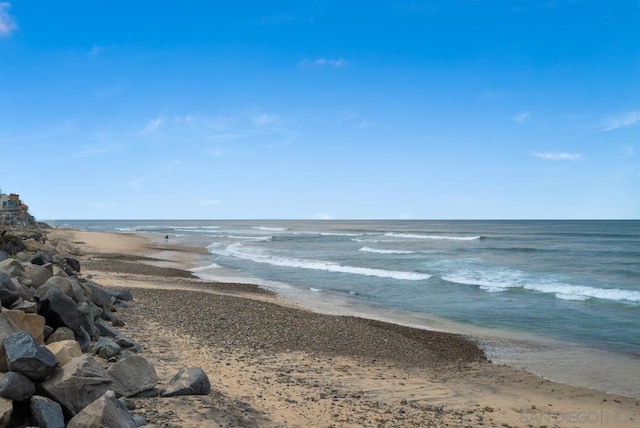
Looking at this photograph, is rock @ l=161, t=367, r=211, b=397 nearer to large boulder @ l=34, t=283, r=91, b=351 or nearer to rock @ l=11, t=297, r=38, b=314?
large boulder @ l=34, t=283, r=91, b=351

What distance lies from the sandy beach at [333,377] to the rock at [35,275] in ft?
6.95

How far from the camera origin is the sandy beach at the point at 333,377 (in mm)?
7668

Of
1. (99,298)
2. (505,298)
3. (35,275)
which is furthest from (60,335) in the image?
(505,298)

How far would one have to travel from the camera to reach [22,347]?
5430mm

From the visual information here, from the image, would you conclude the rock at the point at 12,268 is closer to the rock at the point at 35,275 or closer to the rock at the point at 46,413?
the rock at the point at 35,275

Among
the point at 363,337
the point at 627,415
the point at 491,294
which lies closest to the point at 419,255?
the point at 491,294

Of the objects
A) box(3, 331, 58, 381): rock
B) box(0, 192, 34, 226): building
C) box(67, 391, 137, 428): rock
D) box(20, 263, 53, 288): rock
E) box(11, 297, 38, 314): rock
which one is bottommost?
box(67, 391, 137, 428): rock

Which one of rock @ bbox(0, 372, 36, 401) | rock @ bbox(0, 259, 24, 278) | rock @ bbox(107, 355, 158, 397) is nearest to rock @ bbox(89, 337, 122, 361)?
rock @ bbox(107, 355, 158, 397)

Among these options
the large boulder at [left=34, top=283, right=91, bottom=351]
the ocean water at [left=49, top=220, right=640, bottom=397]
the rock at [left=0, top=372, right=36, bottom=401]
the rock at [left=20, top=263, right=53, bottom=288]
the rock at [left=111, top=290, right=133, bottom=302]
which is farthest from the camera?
the rock at [left=111, top=290, right=133, bottom=302]

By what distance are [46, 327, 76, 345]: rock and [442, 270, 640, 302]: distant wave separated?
23267mm

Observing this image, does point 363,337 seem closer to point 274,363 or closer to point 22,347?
point 274,363

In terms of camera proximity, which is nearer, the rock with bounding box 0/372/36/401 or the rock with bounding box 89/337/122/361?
the rock with bounding box 0/372/36/401

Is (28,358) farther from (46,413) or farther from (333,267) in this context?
(333,267)

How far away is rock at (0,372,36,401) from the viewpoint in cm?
509
